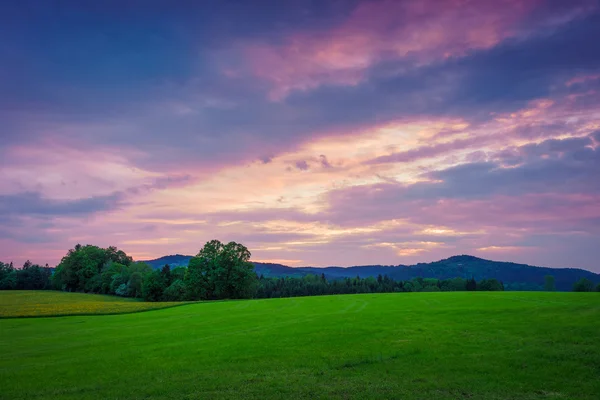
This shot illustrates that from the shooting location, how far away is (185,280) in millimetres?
110188

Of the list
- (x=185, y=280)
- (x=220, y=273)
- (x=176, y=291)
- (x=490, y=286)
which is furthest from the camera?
(x=490, y=286)

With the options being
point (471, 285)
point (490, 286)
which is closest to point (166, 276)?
point (490, 286)

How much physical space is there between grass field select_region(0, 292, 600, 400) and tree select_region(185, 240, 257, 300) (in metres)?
73.8

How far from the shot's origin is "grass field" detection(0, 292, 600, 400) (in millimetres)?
16266

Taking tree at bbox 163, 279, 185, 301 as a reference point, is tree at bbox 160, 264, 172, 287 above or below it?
above

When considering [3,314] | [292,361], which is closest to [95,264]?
[3,314]

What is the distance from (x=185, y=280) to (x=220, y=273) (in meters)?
11.7

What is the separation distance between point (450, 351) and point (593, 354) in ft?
22.7

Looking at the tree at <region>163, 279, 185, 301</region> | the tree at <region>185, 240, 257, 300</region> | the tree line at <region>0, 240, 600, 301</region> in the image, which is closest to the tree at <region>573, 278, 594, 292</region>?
the tree line at <region>0, 240, 600, 301</region>

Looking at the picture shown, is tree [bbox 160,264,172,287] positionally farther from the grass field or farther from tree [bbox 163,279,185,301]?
the grass field

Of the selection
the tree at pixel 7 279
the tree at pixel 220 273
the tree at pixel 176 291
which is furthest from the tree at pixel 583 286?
the tree at pixel 7 279

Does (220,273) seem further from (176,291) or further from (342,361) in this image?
(342,361)

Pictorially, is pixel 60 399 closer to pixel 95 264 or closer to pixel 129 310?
pixel 129 310

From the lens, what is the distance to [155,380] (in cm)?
1880
